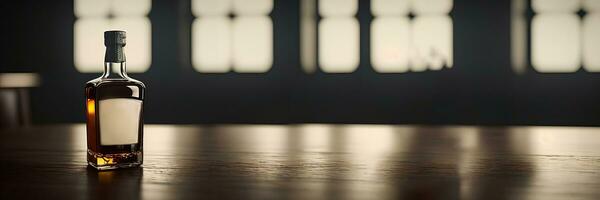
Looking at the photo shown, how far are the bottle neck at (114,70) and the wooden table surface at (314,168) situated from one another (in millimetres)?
94

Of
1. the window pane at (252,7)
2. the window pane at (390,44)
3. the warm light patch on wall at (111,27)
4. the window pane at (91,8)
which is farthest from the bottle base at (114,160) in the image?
the window pane at (91,8)

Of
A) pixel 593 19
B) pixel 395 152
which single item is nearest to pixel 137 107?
pixel 395 152

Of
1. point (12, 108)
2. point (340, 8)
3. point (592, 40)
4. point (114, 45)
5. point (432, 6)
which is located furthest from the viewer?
point (340, 8)

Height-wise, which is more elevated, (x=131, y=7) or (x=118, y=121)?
(x=131, y=7)

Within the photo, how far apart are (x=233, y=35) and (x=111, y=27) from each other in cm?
90

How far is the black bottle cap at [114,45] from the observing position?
56 centimetres

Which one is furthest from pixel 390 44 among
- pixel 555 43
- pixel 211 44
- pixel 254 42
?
pixel 211 44

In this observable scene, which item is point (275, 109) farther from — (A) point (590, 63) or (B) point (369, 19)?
(A) point (590, 63)

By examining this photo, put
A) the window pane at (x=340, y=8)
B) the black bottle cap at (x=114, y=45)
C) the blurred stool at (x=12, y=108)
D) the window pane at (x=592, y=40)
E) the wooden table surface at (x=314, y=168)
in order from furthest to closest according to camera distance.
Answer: the window pane at (x=340, y=8), the window pane at (x=592, y=40), the blurred stool at (x=12, y=108), the black bottle cap at (x=114, y=45), the wooden table surface at (x=314, y=168)

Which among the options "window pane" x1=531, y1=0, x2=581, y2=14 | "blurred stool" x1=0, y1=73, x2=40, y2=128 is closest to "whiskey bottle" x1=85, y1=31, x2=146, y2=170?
"blurred stool" x1=0, y1=73, x2=40, y2=128

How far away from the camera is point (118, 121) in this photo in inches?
22.8

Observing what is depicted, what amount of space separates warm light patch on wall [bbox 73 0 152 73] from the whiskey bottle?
379 centimetres

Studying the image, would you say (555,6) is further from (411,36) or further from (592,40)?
(411,36)

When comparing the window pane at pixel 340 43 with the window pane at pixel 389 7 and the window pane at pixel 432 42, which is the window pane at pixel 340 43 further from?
the window pane at pixel 432 42
